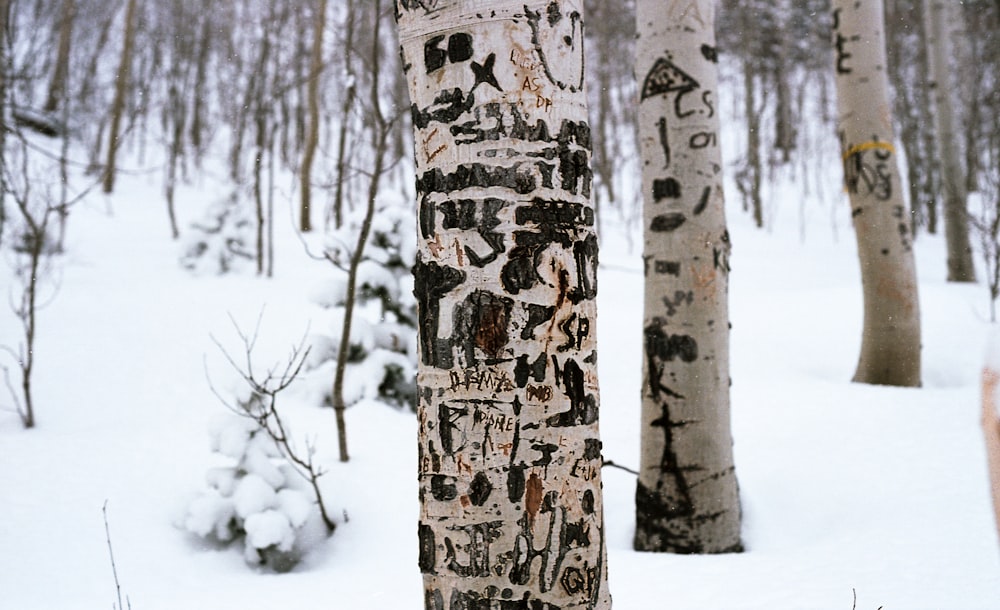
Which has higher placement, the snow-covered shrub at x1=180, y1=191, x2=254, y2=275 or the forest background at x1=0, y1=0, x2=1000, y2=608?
the snow-covered shrub at x1=180, y1=191, x2=254, y2=275

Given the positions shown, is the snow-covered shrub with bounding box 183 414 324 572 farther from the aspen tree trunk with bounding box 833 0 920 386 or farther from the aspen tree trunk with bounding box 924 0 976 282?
the aspen tree trunk with bounding box 924 0 976 282

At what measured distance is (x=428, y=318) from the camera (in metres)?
1.19

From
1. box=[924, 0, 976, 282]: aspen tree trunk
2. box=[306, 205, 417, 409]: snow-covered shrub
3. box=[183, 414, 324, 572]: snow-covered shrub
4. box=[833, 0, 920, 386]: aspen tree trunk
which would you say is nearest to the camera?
box=[183, 414, 324, 572]: snow-covered shrub

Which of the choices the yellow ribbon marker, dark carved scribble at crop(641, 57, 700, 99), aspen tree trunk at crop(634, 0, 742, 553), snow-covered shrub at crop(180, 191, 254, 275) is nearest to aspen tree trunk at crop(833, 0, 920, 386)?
the yellow ribbon marker

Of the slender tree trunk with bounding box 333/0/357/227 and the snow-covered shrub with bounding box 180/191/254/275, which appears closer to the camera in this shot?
the slender tree trunk with bounding box 333/0/357/227

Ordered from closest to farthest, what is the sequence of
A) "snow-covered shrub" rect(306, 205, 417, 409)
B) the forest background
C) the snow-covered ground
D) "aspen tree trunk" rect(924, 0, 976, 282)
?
the snow-covered ground → the forest background → "snow-covered shrub" rect(306, 205, 417, 409) → "aspen tree trunk" rect(924, 0, 976, 282)

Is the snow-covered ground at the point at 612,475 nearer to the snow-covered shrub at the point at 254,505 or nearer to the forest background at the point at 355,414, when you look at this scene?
the forest background at the point at 355,414

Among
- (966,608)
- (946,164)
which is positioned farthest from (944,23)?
(966,608)

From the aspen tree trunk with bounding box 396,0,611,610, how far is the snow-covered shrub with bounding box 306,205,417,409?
14.8 feet

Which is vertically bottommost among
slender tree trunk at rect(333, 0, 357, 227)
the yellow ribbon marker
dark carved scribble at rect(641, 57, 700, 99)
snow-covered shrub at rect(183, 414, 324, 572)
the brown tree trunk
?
snow-covered shrub at rect(183, 414, 324, 572)

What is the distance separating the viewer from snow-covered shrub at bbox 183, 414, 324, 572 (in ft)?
11.8

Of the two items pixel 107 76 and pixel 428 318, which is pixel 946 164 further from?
pixel 107 76

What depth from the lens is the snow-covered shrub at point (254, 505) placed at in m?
3.61

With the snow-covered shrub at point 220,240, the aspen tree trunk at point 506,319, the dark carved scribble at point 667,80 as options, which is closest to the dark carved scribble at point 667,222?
the dark carved scribble at point 667,80
